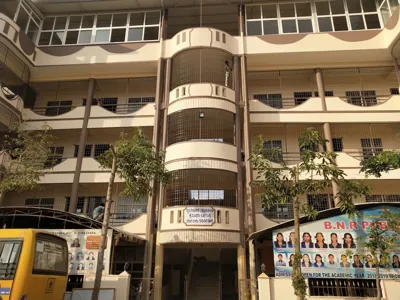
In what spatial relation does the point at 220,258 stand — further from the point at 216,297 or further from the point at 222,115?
the point at 222,115

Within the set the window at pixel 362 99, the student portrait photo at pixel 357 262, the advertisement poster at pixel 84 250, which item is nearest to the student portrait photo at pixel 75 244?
the advertisement poster at pixel 84 250

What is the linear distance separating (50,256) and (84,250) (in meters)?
4.81

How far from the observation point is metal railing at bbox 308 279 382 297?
12.3m

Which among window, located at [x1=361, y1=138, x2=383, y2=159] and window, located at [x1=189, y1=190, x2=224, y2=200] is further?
window, located at [x1=361, y1=138, x2=383, y2=159]

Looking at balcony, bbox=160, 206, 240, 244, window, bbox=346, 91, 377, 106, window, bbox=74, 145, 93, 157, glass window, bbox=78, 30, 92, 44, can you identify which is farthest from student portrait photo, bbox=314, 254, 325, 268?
glass window, bbox=78, 30, 92, 44

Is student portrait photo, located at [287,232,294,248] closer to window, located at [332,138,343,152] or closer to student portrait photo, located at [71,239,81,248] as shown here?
student portrait photo, located at [71,239,81,248]

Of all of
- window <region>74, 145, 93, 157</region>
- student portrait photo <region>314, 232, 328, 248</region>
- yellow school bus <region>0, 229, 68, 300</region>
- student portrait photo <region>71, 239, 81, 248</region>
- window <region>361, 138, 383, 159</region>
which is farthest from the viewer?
window <region>74, 145, 93, 157</region>

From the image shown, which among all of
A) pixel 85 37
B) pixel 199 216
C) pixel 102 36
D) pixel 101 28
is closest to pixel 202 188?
pixel 199 216

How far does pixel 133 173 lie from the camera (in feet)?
42.1

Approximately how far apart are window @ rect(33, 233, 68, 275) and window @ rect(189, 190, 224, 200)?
28.3 ft

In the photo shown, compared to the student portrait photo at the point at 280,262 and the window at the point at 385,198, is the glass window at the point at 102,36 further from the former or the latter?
the window at the point at 385,198

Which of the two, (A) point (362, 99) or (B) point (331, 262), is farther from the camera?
(A) point (362, 99)

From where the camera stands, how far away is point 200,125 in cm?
1944

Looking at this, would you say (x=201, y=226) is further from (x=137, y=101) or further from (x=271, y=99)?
(x=137, y=101)
